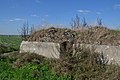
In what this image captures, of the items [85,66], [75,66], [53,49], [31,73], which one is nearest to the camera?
[85,66]

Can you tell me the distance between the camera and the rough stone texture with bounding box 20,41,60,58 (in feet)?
39.1

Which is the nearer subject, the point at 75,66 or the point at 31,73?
the point at 75,66

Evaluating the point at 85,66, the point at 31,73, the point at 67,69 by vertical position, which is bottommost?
the point at 31,73

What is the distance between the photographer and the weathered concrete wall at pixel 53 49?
9664 mm

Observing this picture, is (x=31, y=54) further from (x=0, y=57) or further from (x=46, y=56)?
(x=0, y=57)

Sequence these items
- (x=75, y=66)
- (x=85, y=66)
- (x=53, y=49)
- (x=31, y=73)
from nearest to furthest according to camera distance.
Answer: (x=85, y=66) < (x=75, y=66) < (x=31, y=73) < (x=53, y=49)

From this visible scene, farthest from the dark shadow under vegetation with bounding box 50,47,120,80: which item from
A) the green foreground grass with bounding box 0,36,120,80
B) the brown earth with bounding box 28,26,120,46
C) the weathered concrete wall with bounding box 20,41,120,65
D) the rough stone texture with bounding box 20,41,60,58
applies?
the rough stone texture with bounding box 20,41,60,58

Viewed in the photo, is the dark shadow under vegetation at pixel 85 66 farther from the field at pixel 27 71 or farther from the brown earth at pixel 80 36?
the brown earth at pixel 80 36

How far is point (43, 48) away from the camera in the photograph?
42.6 ft

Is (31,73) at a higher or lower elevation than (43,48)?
lower

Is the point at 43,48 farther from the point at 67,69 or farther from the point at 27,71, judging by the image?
the point at 67,69

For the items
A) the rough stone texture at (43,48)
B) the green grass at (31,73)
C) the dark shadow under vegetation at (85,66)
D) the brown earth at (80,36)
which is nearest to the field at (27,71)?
the green grass at (31,73)

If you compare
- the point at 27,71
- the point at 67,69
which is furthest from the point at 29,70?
the point at 67,69

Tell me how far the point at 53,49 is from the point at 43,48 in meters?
1.03
